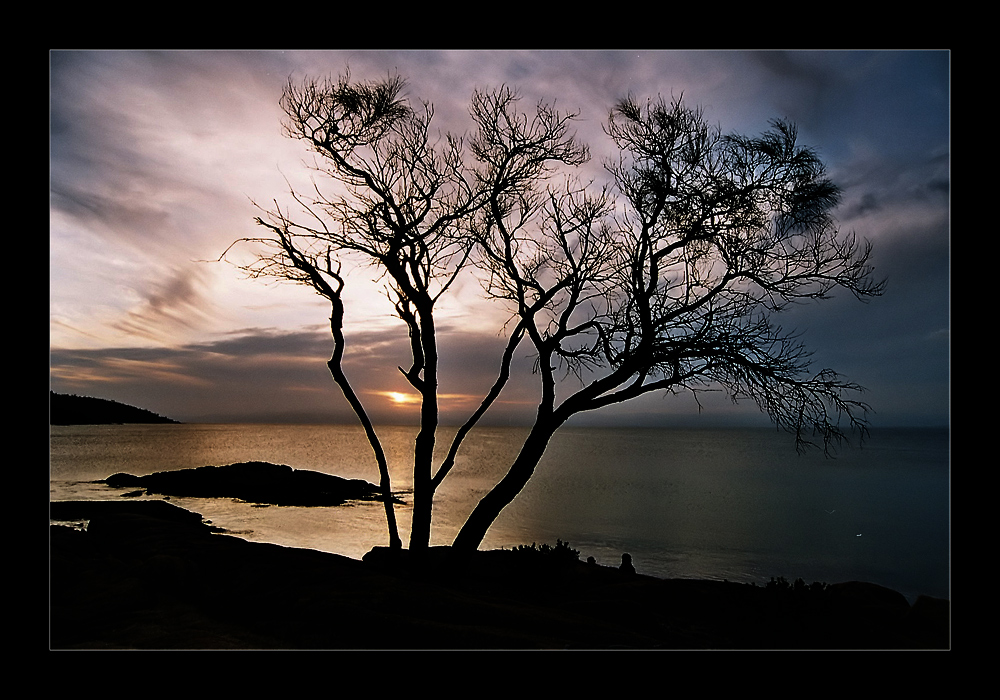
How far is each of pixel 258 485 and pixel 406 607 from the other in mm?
14271

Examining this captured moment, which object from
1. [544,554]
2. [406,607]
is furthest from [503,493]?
[406,607]

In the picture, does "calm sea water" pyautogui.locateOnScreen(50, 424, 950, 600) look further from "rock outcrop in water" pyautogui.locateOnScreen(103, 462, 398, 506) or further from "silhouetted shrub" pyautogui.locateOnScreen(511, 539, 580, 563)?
"silhouetted shrub" pyautogui.locateOnScreen(511, 539, 580, 563)

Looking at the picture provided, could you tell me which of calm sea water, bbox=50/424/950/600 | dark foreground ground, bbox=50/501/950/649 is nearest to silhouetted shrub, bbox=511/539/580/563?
dark foreground ground, bbox=50/501/950/649

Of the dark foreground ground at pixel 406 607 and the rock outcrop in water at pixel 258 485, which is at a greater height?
the dark foreground ground at pixel 406 607

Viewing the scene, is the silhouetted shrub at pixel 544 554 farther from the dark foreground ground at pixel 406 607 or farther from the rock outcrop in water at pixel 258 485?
the rock outcrop in water at pixel 258 485

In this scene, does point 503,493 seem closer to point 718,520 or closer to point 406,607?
point 406,607

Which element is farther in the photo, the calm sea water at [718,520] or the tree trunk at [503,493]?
the calm sea water at [718,520]

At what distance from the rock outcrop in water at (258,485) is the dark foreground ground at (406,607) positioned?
31.7ft

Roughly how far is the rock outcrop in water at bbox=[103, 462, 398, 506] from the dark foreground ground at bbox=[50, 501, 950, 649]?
31.7ft

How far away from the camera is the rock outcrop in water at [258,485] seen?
15477mm

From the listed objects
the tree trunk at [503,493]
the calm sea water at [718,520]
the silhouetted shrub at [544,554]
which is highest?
the tree trunk at [503,493]

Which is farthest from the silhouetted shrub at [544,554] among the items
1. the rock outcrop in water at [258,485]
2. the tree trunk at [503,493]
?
the rock outcrop in water at [258,485]
